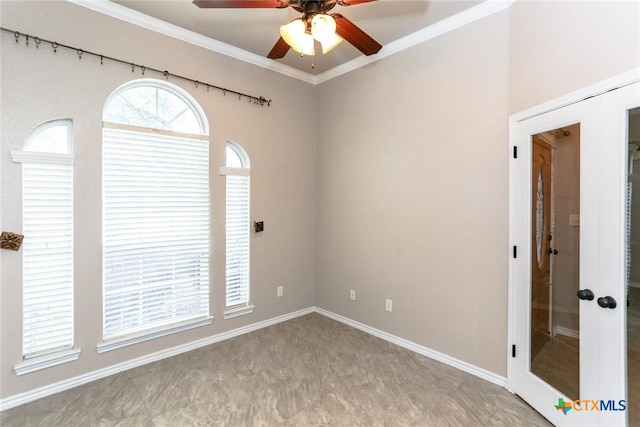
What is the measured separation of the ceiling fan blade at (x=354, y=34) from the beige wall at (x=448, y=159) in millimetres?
990

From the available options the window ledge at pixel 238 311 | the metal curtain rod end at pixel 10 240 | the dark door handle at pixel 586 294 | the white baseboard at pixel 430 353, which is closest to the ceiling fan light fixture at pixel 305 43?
the dark door handle at pixel 586 294

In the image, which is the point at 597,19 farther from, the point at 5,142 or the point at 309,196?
the point at 5,142

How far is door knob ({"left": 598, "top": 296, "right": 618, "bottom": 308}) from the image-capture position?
64.4 inches

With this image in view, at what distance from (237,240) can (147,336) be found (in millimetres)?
1217

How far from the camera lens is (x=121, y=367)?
8.69ft

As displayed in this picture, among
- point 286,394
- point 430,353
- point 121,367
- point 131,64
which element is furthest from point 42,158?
point 430,353

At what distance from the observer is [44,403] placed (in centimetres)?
222

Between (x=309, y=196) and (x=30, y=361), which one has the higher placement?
(x=309, y=196)

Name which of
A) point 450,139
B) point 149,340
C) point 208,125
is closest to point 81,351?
point 149,340

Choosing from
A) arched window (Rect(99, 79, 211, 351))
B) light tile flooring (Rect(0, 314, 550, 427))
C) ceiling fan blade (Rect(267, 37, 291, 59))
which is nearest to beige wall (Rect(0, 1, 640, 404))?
arched window (Rect(99, 79, 211, 351))

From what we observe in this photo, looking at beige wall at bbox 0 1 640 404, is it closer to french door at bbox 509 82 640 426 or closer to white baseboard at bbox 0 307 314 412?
white baseboard at bbox 0 307 314 412

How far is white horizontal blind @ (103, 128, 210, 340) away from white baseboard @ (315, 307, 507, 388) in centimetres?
166

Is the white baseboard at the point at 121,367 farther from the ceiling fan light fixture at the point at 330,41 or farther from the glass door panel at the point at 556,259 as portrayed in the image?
the ceiling fan light fixture at the point at 330,41

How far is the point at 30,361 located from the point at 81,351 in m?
0.30
